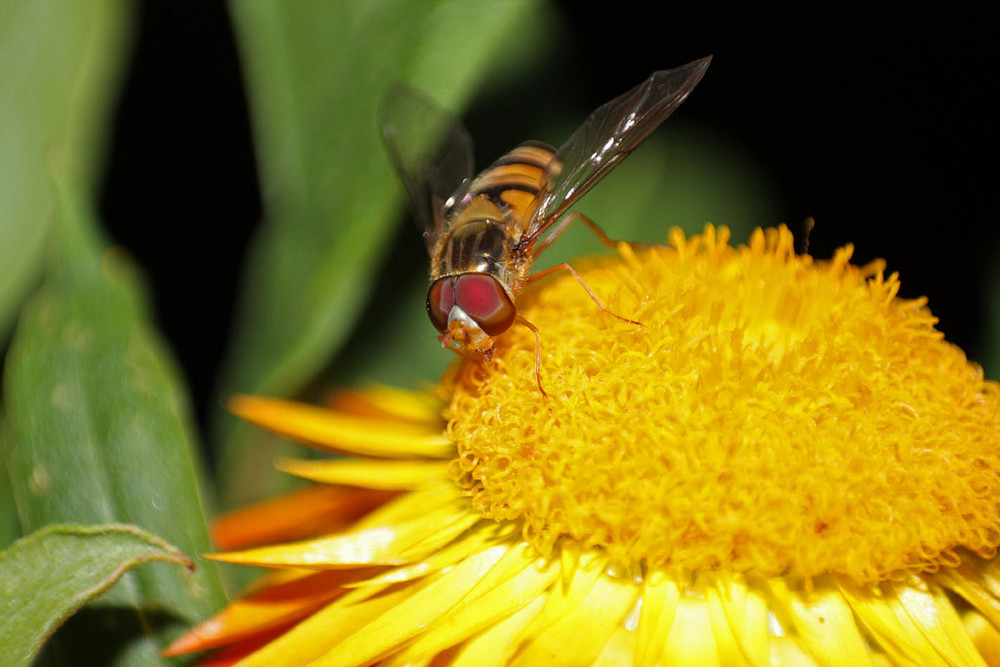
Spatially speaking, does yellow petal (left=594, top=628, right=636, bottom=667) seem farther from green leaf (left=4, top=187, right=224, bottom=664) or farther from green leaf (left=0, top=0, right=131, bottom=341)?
green leaf (left=0, top=0, right=131, bottom=341)

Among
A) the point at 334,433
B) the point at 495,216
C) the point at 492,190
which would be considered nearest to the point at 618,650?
the point at 334,433

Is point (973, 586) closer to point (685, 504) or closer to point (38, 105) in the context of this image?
point (685, 504)

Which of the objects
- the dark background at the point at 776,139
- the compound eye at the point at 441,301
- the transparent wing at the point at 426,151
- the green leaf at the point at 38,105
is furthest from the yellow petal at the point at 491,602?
the dark background at the point at 776,139

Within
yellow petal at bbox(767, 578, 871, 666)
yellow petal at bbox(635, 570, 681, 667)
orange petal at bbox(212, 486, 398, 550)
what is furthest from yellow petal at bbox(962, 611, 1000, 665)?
orange petal at bbox(212, 486, 398, 550)

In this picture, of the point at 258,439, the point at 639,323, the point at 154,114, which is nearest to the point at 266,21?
the point at 154,114

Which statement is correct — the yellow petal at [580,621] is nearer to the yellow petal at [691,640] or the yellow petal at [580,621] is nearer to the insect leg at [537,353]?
the yellow petal at [691,640]

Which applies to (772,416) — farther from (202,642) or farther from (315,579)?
(202,642)
